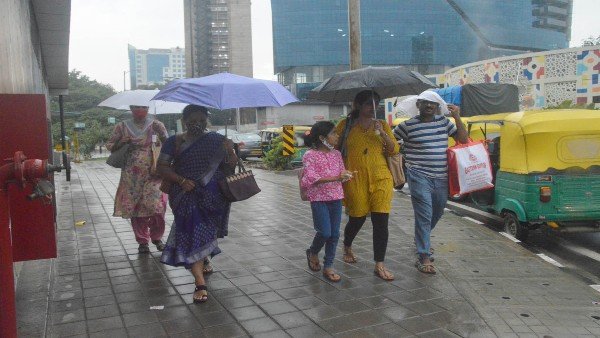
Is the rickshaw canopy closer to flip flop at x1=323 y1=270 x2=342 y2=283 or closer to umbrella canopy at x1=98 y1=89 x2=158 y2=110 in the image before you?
flip flop at x1=323 y1=270 x2=342 y2=283

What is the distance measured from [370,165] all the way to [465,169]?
1015 millimetres

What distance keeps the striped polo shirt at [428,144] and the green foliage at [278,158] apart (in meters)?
12.6

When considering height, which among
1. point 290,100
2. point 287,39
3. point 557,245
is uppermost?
point 287,39

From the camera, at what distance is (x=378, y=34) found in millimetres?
75375

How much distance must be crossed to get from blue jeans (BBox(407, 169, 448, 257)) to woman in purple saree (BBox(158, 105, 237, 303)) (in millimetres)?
1913

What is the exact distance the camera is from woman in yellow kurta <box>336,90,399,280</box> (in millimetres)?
4926

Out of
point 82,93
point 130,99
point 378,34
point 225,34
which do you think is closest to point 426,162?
point 130,99

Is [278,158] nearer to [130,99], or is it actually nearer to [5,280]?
[130,99]

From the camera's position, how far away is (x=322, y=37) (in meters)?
75.1

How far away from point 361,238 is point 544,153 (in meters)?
2.51

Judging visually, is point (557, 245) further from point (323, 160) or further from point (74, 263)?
point (74, 263)

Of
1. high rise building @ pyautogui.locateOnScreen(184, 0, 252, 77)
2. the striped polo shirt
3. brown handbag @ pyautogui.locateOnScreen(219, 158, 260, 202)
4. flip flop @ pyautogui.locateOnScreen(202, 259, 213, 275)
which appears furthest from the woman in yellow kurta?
high rise building @ pyautogui.locateOnScreen(184, 0, 252, 77)

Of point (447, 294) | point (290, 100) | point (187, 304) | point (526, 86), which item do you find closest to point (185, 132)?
point (290, 100)

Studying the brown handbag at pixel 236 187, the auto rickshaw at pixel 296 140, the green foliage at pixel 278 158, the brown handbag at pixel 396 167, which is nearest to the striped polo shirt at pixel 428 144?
the brown handbag at pixel 396 167
